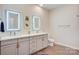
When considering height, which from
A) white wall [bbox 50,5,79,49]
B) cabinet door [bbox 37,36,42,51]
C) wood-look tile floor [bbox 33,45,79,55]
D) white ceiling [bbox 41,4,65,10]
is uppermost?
white ceiling [bbox 41,4,65,10]

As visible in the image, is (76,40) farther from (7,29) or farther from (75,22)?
(7,29)

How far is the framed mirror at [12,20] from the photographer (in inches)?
83.0

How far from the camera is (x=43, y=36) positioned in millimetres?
2201

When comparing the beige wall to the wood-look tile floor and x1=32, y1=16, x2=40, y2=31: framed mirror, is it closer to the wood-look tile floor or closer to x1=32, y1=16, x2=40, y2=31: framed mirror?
x1=32, y1=16, x2=40, y2=31: framed mirror

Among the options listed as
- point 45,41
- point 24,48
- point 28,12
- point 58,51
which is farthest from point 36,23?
point 58,51

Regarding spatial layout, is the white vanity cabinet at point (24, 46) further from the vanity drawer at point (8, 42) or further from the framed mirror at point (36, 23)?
the framed mirror at point (36, 23)

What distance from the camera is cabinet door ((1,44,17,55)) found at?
79.9 inches

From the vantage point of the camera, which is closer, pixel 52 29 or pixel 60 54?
pixel 60 54

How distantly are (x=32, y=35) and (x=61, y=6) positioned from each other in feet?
2.40

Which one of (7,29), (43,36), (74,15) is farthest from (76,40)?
(7,29)

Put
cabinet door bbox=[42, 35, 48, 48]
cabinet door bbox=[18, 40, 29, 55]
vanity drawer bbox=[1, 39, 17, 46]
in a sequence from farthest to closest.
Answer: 1. cabinet door bbox=[42, 35, 48, 48]
2. cabinet door bbox=[18, 40, 29, 55]
3. vanity drawer bbox=[1, 39, 17, 46]

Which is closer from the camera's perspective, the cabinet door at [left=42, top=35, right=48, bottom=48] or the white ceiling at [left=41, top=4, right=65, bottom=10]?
the white ceiling at [left=41, top=4, right=65, bottom=10]

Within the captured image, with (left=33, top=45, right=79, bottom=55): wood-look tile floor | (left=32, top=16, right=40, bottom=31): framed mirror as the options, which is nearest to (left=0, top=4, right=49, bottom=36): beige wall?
(left=32, top=16, right=40, bottom=31): framed mirror

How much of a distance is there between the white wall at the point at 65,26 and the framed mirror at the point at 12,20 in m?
0.63
